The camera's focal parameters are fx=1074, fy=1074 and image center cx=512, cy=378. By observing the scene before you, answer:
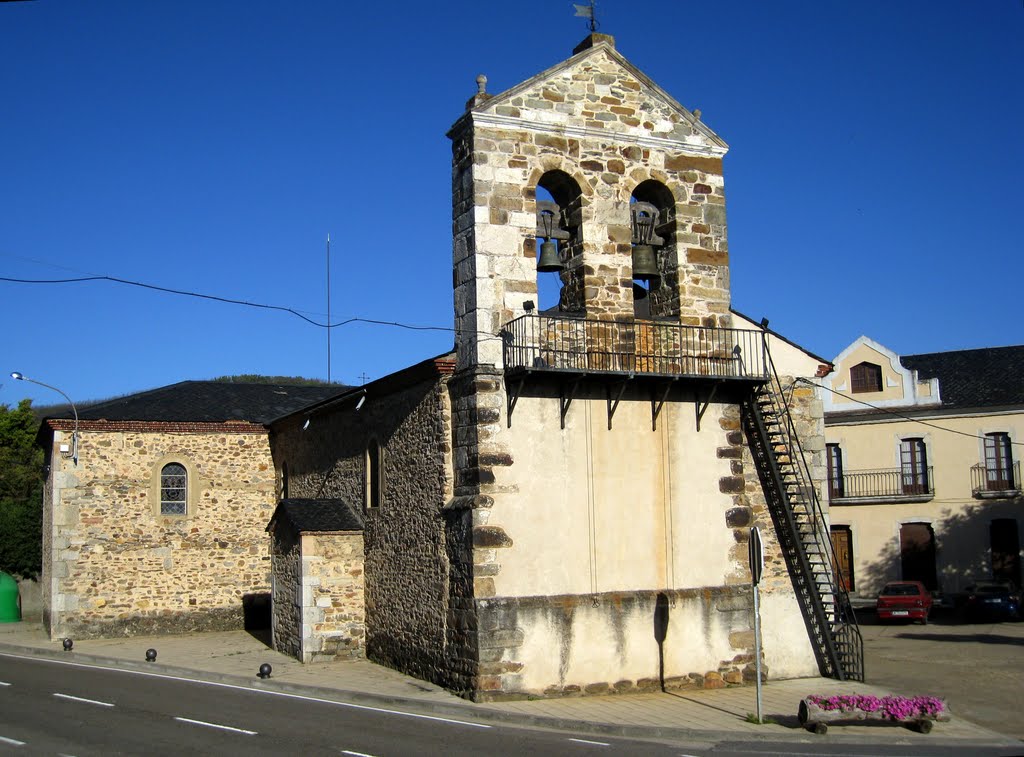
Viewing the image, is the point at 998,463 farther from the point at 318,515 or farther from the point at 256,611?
the point at 318,515

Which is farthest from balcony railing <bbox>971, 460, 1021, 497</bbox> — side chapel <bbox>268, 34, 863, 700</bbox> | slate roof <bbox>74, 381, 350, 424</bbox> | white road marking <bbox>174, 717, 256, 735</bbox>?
white road marking <bbox>174, 717, 256, 735</bbox>

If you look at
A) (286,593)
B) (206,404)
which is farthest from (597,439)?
(206,404)

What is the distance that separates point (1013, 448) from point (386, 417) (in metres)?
24.6

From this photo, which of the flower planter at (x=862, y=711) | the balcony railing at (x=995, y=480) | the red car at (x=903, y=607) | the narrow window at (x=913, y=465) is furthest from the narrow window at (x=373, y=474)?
the balcony railing at (x=995, y=480)

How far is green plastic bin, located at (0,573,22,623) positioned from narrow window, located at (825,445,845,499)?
86.3 ft

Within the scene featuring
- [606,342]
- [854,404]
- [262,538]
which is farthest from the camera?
[854,404]

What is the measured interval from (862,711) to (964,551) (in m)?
24.4

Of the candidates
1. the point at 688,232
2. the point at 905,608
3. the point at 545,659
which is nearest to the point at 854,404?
the point at 905,608

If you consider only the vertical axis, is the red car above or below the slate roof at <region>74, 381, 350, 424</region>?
below

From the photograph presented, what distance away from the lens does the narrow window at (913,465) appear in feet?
120

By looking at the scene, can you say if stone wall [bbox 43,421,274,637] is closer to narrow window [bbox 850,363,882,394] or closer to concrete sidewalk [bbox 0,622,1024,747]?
concrete sidewalk [bbox 0,622,1024,747]

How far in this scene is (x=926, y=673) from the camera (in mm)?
19109

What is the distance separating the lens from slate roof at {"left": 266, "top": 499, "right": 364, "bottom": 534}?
19984 millimetres

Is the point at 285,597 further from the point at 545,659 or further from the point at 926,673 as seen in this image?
the point at 926,673
